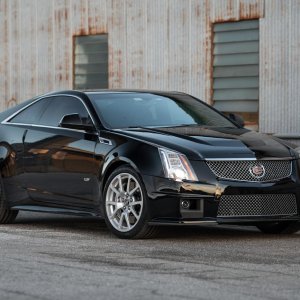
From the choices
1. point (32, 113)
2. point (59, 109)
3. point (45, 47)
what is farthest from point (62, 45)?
point (59, 109)

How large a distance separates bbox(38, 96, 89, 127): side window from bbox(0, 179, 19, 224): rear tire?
912 mm

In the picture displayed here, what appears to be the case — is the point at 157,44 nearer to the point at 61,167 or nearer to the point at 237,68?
the point at 237,68

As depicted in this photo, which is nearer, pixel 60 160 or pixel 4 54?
pixel 60 160

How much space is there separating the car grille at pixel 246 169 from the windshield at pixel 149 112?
48.0 inches

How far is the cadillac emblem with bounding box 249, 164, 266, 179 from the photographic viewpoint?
36.4 feet

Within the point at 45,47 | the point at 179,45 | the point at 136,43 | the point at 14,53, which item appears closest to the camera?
the point at 179,45

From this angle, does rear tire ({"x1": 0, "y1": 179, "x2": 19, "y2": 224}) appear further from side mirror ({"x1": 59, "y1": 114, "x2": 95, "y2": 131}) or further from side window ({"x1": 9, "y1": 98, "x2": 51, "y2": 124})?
side mirror ({"x1": 59, "y1": 114, "x2": 95, "y2": 131})

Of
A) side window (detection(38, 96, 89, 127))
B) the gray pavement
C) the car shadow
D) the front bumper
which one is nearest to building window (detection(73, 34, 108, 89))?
the car shadow

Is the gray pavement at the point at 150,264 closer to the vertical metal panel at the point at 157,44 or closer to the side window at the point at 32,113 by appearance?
Result: the side window at the point at 32,113

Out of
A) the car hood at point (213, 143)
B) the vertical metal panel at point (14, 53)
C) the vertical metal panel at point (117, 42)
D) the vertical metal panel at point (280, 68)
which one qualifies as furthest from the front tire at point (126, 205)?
the vertical metal panel at point (14, 53)

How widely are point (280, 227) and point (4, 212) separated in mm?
3046

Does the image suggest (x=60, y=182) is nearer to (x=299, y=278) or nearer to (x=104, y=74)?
(x=299, y=278)

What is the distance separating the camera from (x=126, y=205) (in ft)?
37.0

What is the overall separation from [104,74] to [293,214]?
1025cm
